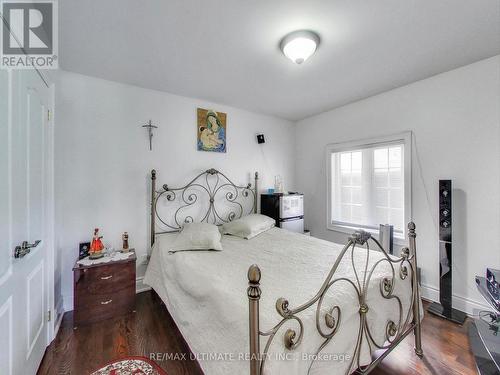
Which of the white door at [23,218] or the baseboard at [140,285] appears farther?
the baseboard at [140,285]

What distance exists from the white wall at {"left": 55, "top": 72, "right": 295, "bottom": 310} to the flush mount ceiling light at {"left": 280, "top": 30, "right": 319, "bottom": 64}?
5.38ft

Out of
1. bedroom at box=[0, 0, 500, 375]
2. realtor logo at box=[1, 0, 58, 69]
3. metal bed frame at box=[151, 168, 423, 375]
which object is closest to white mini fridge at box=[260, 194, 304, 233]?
bedroom at box=[0, 0, 500, 375]

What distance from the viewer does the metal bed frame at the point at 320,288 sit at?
2.85 feet

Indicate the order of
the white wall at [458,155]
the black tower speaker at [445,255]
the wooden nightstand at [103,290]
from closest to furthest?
the wooden nightstand at [103,290] < the white wall at [458,155] < the black tower speaker at [445,255]

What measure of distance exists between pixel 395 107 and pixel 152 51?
9.62 ft

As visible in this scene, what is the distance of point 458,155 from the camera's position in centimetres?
231

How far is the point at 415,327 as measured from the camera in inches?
65.4

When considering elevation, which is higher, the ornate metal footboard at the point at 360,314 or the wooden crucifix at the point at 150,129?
Answer: the wooden crucifix at the point at 150,129

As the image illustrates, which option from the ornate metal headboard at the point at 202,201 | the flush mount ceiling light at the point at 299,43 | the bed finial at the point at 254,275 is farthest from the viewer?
the ornate metal headboard at the point at 202,201

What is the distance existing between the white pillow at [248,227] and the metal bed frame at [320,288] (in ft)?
1.55

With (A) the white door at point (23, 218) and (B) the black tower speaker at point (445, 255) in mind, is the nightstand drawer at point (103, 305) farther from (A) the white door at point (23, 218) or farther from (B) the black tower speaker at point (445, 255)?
(B) the black tower speaker at point (445, 255)

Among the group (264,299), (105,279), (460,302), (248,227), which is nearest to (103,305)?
(105,279)

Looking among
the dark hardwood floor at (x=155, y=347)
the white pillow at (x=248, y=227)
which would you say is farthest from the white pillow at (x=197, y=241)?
the dark hardwood floor at (x=155, y=347)

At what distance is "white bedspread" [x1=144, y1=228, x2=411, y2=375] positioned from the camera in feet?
3.36
